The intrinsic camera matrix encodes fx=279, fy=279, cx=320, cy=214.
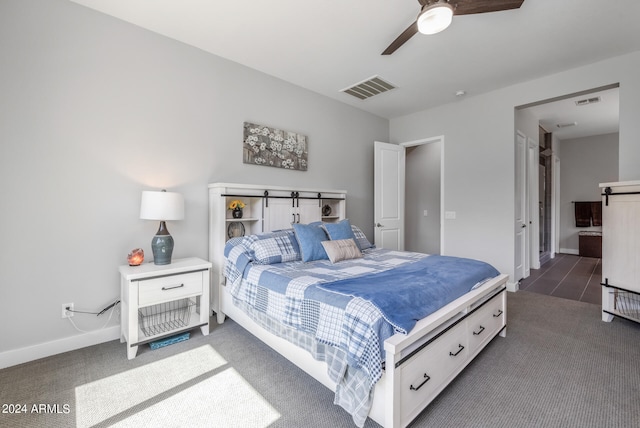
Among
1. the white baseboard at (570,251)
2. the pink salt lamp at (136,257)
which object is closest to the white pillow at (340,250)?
the pink salt lamp at (136,257)

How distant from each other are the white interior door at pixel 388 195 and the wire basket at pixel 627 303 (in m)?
2.63

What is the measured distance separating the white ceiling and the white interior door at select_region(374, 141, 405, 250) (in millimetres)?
1247

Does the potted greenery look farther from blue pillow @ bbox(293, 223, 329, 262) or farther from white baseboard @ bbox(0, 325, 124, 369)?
white baseboard @ bbox(0, 325, 124, 369)

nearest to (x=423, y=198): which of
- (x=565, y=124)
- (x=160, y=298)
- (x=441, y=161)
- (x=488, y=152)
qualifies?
(x=441, y=161)

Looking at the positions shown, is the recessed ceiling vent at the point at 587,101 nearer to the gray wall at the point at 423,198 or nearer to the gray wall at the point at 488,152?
the gray wall at the point at 488,152

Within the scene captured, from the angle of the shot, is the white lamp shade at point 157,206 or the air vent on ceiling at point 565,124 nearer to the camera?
the white lamp shade at point 157,206

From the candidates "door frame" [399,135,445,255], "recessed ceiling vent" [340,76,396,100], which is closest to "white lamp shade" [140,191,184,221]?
→ "recessed ceiling vent" [340,76,396,100]

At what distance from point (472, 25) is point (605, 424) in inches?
120

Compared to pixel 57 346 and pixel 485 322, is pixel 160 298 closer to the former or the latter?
pixel 57 346

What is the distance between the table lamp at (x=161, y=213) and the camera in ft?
7.76

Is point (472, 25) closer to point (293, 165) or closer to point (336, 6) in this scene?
point (336, 6)

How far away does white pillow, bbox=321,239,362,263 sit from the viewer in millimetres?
2687

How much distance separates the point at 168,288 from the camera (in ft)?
7.68

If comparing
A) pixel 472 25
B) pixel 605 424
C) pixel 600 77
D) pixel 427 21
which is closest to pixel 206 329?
pixel 605 424
